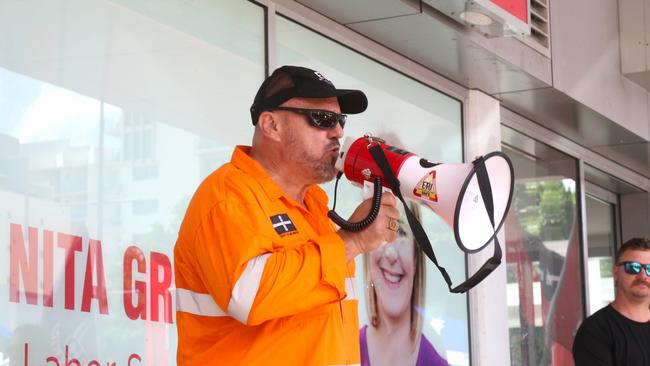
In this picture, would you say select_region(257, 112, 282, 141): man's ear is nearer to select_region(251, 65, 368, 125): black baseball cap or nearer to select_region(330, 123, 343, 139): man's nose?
select_region(251, 65, 368, 125): black baseball cap

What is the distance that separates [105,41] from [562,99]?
384 cm

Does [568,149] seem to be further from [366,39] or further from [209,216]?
[209,216]

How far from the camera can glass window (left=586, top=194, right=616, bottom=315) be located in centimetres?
957

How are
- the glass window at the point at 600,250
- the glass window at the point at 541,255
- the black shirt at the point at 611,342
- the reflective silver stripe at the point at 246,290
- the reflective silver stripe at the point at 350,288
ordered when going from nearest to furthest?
the reflective silver stripe at the point at 246,290 → the reflective silver stripe at the point at 350,288 → the black shirt at the point at 611,342 → the glass window at the point at 541,255 → the glass window at the point at 600,250

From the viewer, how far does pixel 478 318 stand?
687 cm

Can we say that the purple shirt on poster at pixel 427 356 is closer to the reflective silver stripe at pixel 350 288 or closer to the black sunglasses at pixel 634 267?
the black sunglasses at pixel 634 267

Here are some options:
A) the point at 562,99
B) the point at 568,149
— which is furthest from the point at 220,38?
the point at 568,149

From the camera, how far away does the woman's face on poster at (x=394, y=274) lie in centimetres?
590

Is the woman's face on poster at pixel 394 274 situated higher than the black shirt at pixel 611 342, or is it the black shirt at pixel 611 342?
the woman's face on poster at pixel 394 274

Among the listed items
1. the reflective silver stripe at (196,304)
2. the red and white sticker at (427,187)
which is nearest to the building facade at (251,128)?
the reflective silver stripe at (196,304)

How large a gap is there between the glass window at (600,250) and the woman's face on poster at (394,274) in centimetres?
352

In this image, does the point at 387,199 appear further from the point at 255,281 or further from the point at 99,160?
the point at 99,160

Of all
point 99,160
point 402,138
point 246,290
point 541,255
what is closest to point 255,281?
point 246,290

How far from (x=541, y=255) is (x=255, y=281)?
19.1ft
